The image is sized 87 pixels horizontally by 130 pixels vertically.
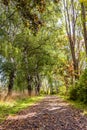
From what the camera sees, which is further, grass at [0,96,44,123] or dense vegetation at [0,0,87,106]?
dense vegetation at [0,0,87,106]

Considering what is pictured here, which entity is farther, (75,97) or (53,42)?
(53,42)

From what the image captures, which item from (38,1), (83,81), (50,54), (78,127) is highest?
(50,54)

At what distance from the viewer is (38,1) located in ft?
37.5

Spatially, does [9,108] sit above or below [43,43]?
below

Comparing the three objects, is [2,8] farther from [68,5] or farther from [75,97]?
[75,97]

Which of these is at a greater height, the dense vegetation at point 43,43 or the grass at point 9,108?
the dense vegetation at point 43,43

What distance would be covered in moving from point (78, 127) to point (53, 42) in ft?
92.6

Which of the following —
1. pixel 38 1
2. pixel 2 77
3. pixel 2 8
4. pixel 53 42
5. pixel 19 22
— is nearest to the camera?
pixel 38 1

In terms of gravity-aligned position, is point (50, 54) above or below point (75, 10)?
below

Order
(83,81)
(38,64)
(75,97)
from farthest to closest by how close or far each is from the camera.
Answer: (38,64), (75,97), (83,81)

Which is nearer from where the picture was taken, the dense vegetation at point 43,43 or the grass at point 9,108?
the grass at point 9,108

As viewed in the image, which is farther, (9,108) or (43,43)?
(43,43)

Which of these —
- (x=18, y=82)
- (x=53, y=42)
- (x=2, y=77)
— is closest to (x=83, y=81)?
(x=53, y=42)

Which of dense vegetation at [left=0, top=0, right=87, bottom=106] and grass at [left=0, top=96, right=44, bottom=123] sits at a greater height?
dense vegetation at [left=0, top=0, right=87, bottom=106]
